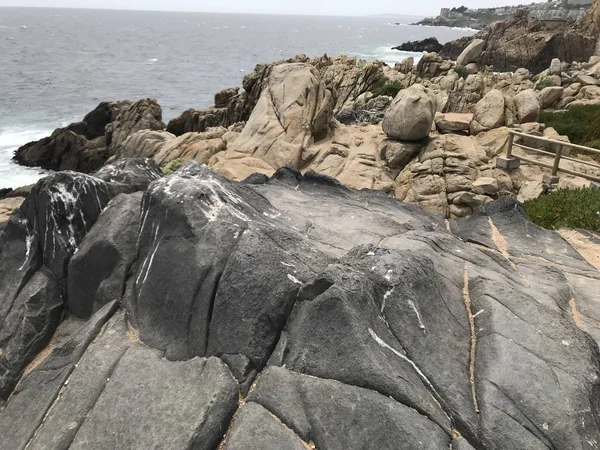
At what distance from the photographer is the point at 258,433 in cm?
554

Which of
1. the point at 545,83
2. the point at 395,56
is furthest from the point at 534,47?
the point at 395,56

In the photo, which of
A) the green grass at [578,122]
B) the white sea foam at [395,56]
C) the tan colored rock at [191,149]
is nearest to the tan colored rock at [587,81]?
the green grass at [578,122]

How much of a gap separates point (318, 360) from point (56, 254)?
18.3 ft

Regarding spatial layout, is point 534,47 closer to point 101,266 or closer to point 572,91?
point 572,91

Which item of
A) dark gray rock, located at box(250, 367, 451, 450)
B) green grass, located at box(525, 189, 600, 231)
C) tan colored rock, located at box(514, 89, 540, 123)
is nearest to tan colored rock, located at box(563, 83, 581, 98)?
tan colored rock, located at box(514, 89, 540, 123)

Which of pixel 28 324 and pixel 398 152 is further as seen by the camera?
pixel 398 152

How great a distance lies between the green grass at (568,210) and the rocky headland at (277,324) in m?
1.36

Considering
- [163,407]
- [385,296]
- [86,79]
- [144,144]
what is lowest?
[86,79]

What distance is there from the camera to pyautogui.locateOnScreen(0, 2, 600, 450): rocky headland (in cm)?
564

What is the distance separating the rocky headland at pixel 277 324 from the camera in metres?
5.64

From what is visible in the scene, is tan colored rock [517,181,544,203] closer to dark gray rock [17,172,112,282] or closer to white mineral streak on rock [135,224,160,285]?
white mineral streak on rock [135,224,160,285]

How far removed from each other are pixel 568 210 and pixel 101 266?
12581 mm

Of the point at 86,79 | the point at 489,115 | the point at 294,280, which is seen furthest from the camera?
the point at 86,79

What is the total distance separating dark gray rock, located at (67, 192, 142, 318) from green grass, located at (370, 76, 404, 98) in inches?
1399
